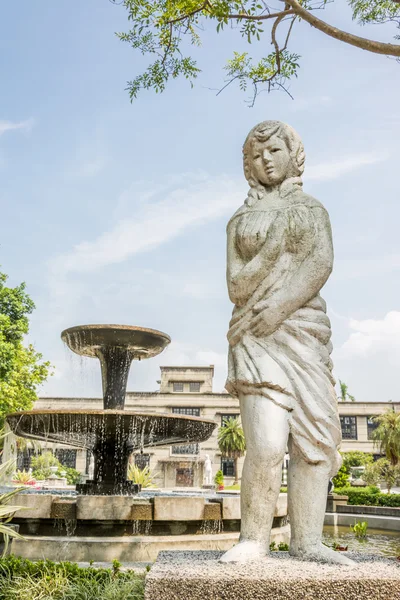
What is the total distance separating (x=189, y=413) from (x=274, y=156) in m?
46.6

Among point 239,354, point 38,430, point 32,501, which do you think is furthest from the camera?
point 38,430

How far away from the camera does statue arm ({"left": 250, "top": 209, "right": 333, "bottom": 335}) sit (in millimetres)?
3533

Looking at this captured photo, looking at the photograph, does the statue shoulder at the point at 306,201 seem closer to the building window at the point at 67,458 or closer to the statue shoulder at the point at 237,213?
the statue shoulder at the point at 237,213

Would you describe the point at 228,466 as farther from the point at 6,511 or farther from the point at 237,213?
the point at 237,213

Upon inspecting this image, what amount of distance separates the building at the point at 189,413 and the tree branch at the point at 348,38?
4200cm

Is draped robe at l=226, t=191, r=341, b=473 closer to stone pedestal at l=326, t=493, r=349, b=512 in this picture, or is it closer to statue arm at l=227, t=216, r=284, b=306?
statue arm at l=227, t=216, r=284, b=306

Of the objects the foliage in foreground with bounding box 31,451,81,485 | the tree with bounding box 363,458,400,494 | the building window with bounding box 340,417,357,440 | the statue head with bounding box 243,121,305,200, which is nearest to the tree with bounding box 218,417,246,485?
the building window with bounding box 340,417,357,440

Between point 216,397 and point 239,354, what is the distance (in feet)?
158

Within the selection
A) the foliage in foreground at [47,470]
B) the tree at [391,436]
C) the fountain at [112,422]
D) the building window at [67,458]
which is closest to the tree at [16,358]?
the foliage in foreground at [47,470]

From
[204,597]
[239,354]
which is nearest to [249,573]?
[204,597]

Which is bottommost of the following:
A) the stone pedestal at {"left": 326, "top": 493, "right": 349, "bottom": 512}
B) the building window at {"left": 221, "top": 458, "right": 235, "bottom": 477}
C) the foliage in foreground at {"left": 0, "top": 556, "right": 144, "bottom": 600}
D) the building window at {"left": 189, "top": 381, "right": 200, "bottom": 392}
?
the building window at {"left": 221, "top": 458, "right": 235, "bottom": 477}

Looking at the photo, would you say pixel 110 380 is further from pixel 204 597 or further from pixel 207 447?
pixel 207 447

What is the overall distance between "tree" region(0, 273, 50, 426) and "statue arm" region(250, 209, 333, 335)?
21.1m

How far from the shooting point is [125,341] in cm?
952
